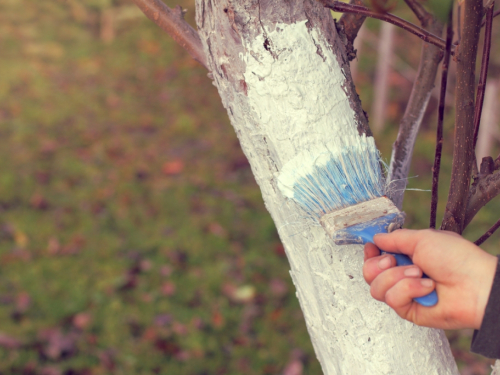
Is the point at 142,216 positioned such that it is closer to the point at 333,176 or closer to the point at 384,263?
the point at 333,176

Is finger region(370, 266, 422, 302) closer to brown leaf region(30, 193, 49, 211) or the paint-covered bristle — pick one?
the paint-covered bristle

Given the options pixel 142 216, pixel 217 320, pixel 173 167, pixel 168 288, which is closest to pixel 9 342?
pixel 168 288

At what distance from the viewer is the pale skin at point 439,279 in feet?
2.17

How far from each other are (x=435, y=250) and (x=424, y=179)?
122 inches

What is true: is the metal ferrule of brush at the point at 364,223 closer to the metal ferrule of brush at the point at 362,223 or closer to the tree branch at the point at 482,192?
the metal ferrule of brush at the point at 362,223

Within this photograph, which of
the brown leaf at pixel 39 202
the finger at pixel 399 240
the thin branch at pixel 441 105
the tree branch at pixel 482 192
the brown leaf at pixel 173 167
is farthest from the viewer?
the brown leaf at pixel 173 167

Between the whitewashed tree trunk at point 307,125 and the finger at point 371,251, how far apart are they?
33mm

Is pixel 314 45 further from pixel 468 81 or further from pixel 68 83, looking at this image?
pixel 68 83

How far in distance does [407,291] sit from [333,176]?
239mm

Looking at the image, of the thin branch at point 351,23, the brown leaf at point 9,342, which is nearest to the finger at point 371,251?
the thin branch at point 351,23

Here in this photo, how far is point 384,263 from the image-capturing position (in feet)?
2.41

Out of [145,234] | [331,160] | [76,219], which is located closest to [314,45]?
[331,160]

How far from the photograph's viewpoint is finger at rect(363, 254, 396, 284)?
28.9 inches

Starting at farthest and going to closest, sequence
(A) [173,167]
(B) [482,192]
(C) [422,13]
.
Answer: (A) [173,167] < (C) [422,13] < (B) [482,192]
